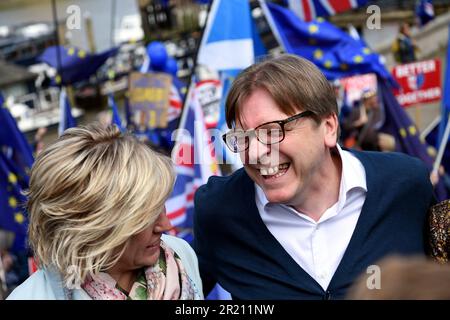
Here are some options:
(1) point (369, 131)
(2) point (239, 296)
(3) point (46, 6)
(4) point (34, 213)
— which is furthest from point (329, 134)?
(3) point (46, 6)

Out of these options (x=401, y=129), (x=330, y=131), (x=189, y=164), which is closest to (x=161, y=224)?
(x=330, y=131)

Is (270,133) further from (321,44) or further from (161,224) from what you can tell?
(321,44)

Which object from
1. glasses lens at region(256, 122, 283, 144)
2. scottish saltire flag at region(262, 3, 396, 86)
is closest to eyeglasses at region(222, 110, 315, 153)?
glasses lens at region(256, 122, 283, 144)

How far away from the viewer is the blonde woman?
5.66 feet

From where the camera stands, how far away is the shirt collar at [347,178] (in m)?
2.10

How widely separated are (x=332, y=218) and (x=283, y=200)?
0.63ft

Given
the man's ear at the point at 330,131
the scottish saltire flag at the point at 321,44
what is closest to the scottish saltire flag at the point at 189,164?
the scottish saltire flag at the point at 321,44

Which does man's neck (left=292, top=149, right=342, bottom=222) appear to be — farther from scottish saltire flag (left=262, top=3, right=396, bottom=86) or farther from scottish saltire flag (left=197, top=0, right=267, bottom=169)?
scottish saltire flag (left=262, top=3, right=396, bottom=86)

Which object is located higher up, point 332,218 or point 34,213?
point 34,213

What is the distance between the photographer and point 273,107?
1986 millimetres

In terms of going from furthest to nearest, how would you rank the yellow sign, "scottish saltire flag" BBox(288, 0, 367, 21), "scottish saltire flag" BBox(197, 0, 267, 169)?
1. the yellow sign
2. "scottish saltire flag" BBox(288, 0, 367, 21)
3. "scottish saltire flag" BBox(197, 0, 267, 169)

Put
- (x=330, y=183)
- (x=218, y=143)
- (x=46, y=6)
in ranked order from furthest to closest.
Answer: (x=46, y=6) < (x=218, y=143) < (x=330, y=183)

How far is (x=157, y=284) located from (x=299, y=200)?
51cm
